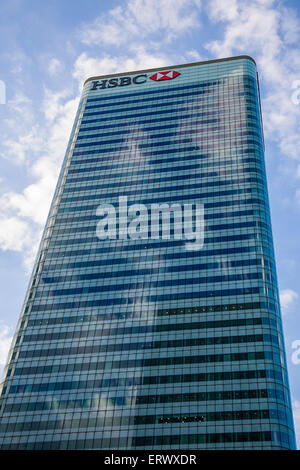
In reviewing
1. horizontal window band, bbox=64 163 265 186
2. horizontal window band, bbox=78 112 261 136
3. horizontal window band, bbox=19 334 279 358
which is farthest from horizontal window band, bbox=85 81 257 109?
horizontal window band, bbox=19 334 279 358

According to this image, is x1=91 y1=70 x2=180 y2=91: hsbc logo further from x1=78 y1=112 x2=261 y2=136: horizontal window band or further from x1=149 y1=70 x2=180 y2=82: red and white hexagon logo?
x1=78 y1=112 x2=261 y2=136: horizontal window band

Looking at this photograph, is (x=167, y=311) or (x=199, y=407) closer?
(x=199, y=407)

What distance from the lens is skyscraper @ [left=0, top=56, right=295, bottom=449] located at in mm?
86688

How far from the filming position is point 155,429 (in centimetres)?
8544

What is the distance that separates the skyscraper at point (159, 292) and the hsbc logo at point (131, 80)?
7304 millimetres

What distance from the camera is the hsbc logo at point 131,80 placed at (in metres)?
157

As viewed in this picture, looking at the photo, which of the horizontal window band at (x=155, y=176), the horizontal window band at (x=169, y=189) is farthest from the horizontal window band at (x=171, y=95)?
the horizontal window band at (x=169, y=189)

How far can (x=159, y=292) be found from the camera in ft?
346

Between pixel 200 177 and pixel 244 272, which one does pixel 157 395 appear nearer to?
pixel 244 272

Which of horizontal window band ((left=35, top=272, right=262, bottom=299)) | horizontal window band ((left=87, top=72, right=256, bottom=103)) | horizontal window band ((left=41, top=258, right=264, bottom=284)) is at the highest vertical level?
horizontal window band ((left=87, top=72, right=256, bottom=103))

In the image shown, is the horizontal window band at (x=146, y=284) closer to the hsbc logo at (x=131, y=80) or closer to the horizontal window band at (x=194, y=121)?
the horizontal window band at (x=194, y=121)
